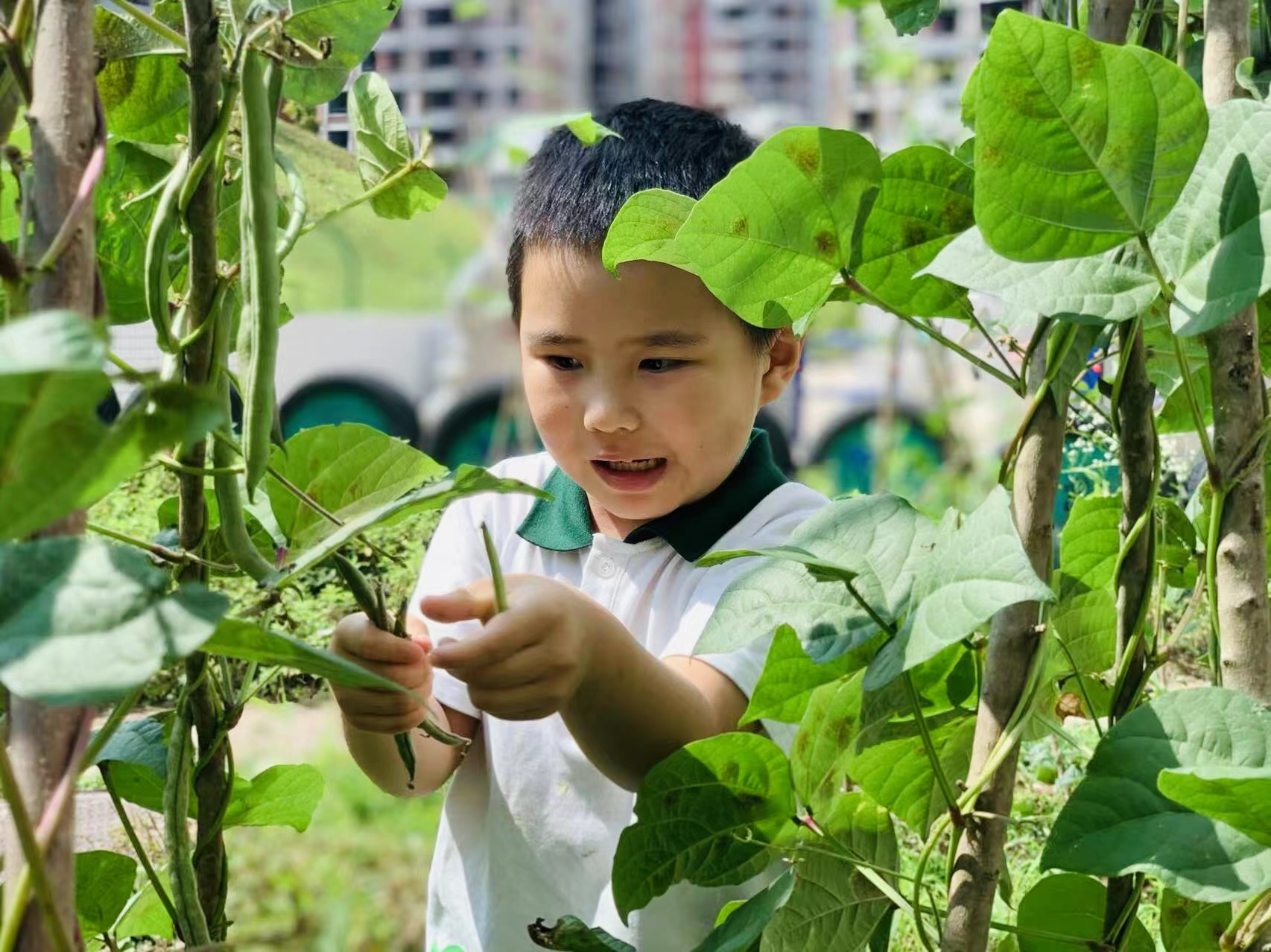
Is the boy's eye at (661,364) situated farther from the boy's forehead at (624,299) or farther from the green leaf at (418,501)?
the green leaf at (418,501)

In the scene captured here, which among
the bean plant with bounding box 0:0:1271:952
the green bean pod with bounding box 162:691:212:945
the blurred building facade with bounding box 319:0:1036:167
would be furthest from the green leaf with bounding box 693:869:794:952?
the blurred building facade with bounding box 319:0:1036:167

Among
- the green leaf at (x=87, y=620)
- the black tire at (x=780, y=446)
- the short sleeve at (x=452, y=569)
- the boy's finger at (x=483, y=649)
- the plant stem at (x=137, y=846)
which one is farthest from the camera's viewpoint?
the black tire at (x=780, y=446)

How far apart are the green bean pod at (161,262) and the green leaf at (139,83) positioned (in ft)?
0.34

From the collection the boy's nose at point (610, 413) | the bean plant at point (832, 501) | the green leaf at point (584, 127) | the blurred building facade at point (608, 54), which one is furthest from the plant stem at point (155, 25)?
the blurred building facade at point (608, 54)

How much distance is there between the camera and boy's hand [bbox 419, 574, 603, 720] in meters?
0.56

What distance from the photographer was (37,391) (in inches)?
13.2

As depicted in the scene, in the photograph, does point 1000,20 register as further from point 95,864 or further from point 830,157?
point 95,864

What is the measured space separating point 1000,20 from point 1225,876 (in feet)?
0.96

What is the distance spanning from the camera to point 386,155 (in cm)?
73

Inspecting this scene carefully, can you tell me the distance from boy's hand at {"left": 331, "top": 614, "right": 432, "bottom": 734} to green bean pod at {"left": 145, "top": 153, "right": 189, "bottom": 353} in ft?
0.48

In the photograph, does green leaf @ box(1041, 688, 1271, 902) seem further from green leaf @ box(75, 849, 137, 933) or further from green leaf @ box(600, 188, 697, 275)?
green leaf @ box(75, 849, 137, 933)

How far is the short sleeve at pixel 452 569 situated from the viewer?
3.33 ft

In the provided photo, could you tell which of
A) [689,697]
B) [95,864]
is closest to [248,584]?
[95,864]

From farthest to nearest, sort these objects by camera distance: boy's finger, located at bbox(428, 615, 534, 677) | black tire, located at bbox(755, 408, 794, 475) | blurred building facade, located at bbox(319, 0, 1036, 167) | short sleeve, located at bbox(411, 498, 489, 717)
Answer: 1. blurred building facade, located at bbox(319, 0, 1036, 167)
2. black tire, located at bbox(755, 408, 794, 475)
3. short sleeve, located at bbox(411, 498, 489, 717)
4. boy's finger, located at bbox(428, 615, 534, 677)
